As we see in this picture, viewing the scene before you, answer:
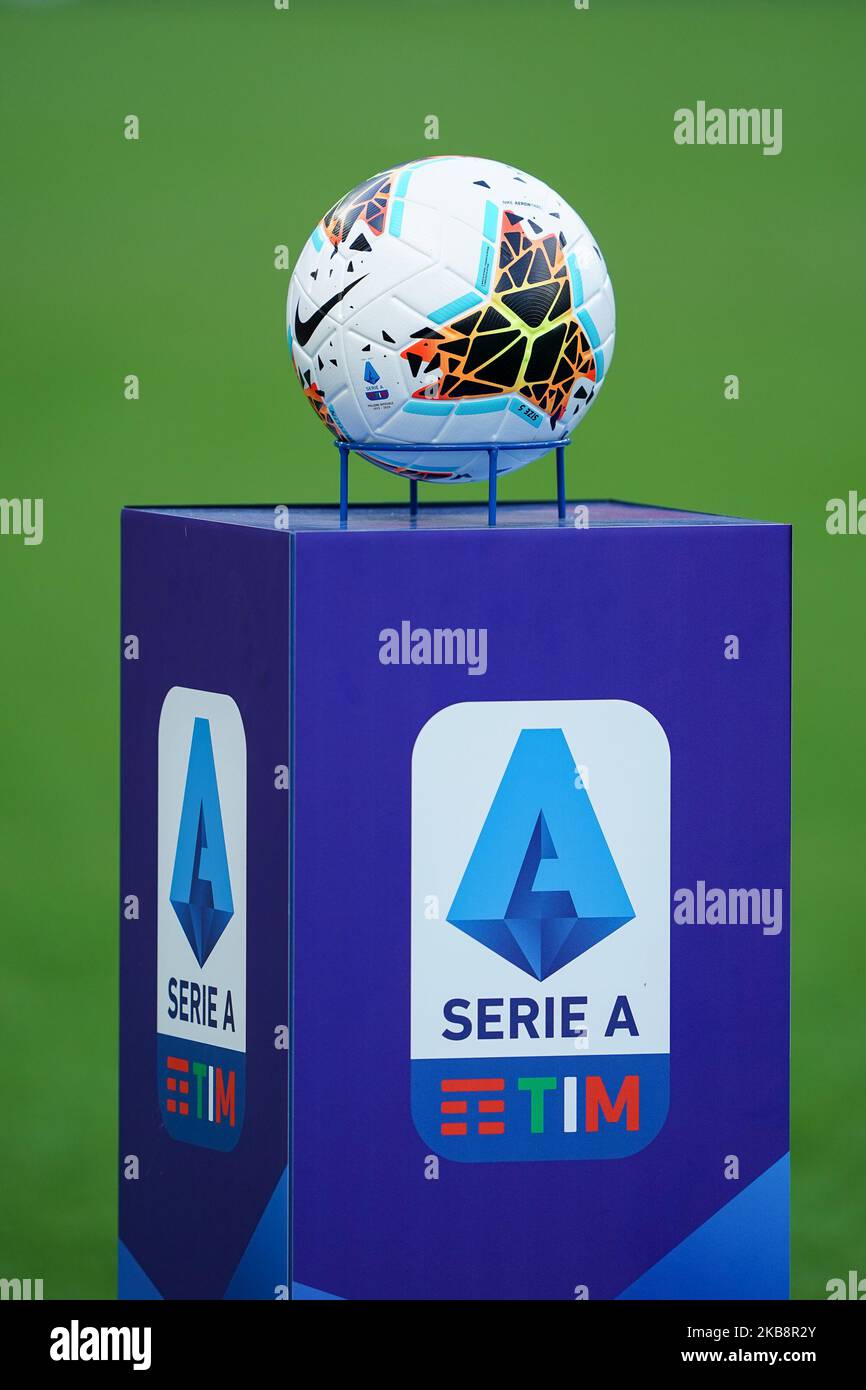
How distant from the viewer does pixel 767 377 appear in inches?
385

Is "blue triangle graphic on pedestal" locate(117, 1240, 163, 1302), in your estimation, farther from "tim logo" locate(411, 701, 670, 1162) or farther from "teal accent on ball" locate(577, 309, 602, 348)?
"teal accent on ball" locate(577, 309, 602, 348)

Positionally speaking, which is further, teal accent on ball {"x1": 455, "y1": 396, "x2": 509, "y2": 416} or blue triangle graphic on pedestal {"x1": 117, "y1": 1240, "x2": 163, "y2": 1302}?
blue triangle graphic on pedestal {"x1": 117, "y1": 1240, "x2": 163, "y2": 1302}

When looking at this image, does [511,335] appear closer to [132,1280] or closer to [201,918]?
[201,918]

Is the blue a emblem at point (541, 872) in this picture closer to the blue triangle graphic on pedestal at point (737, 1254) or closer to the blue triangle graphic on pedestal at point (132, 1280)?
the blue triangle graphic on pedestal at point (737, 1254)

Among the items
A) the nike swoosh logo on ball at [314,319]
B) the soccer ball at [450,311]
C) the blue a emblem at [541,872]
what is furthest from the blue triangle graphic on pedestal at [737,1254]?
the nike swoosh logo on ball at [314,319]

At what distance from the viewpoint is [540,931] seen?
13.5 feet

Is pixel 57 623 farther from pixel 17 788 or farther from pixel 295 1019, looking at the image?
pixel 295 1019

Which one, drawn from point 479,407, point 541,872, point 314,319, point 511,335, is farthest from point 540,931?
point 314,319

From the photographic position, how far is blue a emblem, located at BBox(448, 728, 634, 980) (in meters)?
4.08

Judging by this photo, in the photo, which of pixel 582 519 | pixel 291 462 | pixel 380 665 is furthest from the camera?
pixel 291 462

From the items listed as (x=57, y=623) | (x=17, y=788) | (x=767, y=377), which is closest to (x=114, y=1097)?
(x=17, y=788)

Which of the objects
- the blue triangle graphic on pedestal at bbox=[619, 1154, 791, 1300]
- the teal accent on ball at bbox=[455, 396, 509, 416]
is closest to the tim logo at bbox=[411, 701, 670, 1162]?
the blue triangle graphic on pedestal at bbox=[619, 1154, 791, 1300]

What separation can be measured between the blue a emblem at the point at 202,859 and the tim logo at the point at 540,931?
1.67 ft

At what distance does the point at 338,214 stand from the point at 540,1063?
1722 millimetres
